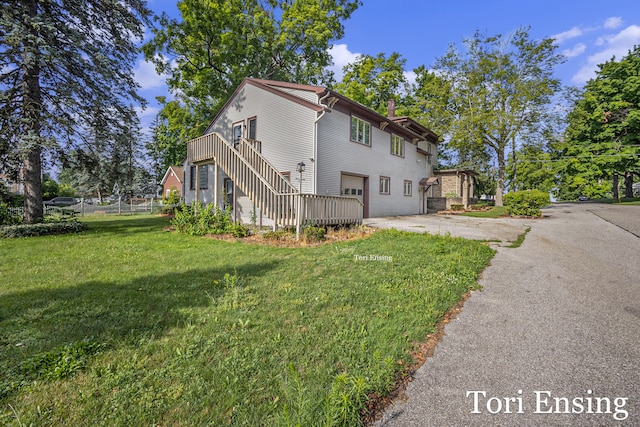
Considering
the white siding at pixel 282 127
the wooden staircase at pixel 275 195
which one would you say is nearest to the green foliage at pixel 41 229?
the wooden staircase at pixel 275 195

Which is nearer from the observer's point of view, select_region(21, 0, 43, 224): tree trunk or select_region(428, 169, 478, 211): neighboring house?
select_region(21, 0, 43, 224): tree trunk

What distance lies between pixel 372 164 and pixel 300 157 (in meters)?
4.57

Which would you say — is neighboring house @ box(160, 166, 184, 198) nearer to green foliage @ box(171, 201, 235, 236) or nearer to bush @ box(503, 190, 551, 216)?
green foliage @ box(171, 201, 235, 236)

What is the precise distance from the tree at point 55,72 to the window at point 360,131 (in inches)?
418

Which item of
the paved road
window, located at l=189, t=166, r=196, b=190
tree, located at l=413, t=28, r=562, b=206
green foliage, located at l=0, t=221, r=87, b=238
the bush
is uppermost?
tree, located at l=413, t=28, r=562, b=206

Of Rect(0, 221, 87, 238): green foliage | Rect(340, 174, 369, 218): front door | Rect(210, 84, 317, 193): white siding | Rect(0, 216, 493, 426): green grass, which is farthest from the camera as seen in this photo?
Rect(340, 174, 369, 218): front door

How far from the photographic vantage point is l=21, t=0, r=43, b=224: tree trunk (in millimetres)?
10438

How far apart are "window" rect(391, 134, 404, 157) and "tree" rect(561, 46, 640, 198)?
1862 centimetres

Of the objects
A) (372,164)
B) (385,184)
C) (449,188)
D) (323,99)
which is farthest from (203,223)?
(449,188)

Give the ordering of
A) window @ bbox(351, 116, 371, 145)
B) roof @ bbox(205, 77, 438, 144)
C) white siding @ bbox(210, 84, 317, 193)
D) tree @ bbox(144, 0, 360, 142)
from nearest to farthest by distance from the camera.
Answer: roof @ bbox(205, 77, 438, 144)
white siding @ bbox(210, 84, 317, 193)
window @ bbox(351, 116, 371, 145)
tree @ bbox(144, 0, 360, 142)

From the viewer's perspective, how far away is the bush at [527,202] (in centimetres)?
1536

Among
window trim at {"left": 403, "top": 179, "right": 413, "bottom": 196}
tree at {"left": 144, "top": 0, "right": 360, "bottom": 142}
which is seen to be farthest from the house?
tree at {"left": 144, "top": 0, "right": 360, "bottom": 142}

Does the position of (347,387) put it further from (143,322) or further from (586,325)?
(586,325)

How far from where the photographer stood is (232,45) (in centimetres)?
1975
